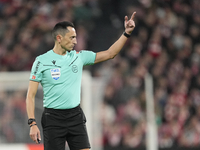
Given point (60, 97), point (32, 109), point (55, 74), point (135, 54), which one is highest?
point (135, 54)

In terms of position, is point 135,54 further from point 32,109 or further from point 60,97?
point 32,109

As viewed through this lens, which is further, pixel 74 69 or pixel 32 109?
pixel 74 69

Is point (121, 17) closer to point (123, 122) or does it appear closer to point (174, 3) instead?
point (174, 3)

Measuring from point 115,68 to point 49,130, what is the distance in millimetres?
6149

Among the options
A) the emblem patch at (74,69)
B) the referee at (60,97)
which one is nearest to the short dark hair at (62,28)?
the referee at (60,97)

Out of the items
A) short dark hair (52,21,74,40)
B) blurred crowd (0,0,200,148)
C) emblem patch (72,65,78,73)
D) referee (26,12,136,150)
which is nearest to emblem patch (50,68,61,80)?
referee (26,12,136,150)

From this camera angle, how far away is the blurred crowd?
9125 millimetres

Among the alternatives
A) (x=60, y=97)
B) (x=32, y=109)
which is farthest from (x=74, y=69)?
(x=32, y=109)

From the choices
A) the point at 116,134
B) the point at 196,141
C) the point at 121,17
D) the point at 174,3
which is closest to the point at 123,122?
the point at 116,134

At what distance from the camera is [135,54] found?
1129 cm

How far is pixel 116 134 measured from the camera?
9.16m

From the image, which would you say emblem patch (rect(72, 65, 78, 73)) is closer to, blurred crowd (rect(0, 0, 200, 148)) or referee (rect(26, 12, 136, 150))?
referee (rect(26, 12, 136, 150))

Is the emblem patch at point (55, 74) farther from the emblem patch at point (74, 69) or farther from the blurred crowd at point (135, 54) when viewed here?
the blurred crowd at point (135, 54)

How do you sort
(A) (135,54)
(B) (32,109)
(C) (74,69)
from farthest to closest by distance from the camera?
1. (A) (135,54)
2. (C) (74,69)
3. (B) (32,109)
